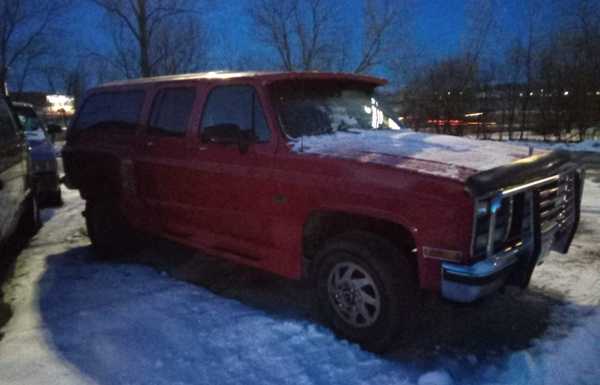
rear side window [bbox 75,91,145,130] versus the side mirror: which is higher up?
rear side window [bbox 75,91,145,130]

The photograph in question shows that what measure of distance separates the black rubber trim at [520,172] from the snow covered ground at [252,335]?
744 mm

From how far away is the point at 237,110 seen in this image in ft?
13.8

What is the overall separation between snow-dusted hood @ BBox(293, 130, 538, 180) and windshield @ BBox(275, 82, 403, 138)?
13 centimetres

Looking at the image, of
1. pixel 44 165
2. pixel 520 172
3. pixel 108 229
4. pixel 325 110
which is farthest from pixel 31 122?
pixel 520 172

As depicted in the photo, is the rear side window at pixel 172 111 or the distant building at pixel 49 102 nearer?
the rear side window at pixel 172 111

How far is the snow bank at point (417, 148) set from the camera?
11.2ft

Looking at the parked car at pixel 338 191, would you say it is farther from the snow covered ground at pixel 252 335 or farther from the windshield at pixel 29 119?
the windshield at pixel 29 119

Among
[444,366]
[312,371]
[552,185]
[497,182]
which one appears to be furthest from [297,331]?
[552,185]

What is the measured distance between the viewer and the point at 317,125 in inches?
160

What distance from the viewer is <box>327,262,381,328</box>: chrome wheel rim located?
3.45 metres

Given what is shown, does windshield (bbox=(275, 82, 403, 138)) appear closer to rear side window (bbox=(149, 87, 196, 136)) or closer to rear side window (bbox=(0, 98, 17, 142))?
rear side window (bbox=(149, 87, 196, 136))

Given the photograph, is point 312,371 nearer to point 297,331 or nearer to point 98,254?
point 297,331

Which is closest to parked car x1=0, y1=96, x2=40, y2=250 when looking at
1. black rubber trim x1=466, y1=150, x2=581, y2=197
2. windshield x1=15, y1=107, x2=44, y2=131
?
windshield x1=15, y1=107, x2=44, y2=131

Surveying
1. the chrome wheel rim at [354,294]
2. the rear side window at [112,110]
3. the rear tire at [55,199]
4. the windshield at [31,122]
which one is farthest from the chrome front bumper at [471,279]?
the windshield at [31,122]
